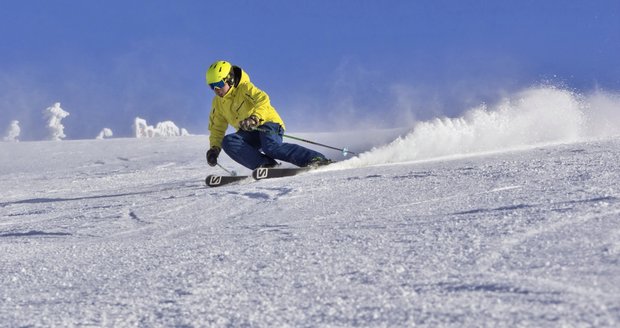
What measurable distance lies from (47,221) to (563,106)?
8.15 metres

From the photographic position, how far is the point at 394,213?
4.10 m

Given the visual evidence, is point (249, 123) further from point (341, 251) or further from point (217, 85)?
point (341, 251)

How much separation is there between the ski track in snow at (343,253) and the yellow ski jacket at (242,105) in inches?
70.9

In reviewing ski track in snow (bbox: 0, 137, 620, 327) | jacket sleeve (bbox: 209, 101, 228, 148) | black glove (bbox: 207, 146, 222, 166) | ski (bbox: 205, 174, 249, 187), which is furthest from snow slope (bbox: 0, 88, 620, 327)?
jacket sleeve (bbox: 209, 101, 228, 148)

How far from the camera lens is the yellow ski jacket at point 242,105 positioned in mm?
8016

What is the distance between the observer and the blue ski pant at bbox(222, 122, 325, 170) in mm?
8078

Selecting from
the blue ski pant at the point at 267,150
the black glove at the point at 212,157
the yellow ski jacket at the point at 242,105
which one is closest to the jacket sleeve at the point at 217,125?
the yellow ski jacket at the point at 242,105

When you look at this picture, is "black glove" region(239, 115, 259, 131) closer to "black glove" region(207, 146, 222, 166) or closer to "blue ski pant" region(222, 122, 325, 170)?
"blue ski pant" region(222, 122, 325, 170)

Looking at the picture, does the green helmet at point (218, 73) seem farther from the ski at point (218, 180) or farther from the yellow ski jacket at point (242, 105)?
the ski at point (218, 180)

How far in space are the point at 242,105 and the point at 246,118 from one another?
1.12 ft

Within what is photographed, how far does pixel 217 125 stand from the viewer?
8.48 m

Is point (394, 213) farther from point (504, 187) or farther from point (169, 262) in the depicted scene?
point (169, 262)

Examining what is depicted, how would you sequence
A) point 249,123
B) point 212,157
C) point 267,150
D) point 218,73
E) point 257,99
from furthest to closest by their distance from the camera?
point 212,157
point 267,150
point 257,99
point 218,73
point 249,123

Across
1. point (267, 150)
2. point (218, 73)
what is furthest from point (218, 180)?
point (218, 73)
